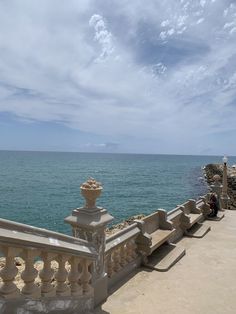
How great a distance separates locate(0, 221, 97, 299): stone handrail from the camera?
3.45 m

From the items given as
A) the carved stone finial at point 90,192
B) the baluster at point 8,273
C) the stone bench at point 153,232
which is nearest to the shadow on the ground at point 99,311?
the carved stone finial at point 90,192

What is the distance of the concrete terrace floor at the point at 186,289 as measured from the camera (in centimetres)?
595

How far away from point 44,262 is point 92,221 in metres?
1.35

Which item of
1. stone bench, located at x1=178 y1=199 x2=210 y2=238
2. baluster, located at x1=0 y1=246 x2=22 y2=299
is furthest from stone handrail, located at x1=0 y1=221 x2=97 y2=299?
stone bench, located at x1=178 y1=199 x2=210 y2=238

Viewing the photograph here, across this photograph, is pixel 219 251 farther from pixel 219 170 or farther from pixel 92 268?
pixel 219 170

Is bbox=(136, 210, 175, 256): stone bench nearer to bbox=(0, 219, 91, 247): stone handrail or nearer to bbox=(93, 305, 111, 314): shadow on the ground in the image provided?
bbox=(93, 305, 111, 314): shadow on the ground

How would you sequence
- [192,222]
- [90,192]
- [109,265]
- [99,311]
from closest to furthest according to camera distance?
[90,192]
[99,311]
[109,265]
[192,222]

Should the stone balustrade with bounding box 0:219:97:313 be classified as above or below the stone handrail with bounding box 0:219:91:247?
below

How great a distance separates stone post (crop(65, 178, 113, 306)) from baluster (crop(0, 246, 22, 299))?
188 cm

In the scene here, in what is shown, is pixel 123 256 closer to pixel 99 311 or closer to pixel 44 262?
pixel 99 311

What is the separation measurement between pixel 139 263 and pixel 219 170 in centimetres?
7346

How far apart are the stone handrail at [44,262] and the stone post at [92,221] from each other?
0.22 m

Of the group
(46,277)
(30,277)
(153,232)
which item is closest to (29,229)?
(30,277)

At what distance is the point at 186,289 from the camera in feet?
22.6
